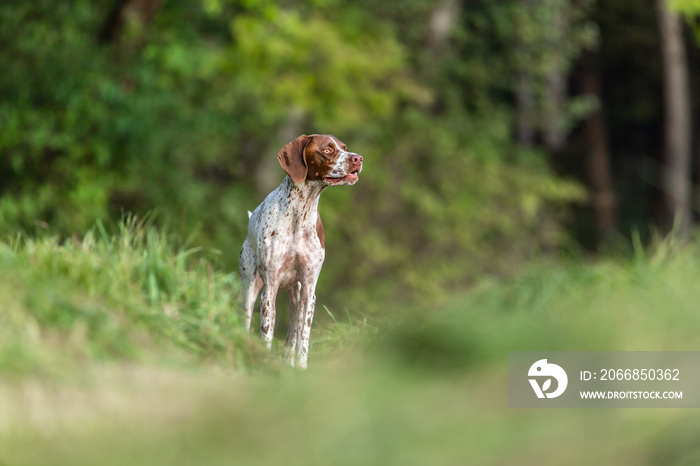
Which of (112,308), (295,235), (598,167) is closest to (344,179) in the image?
(295,235)

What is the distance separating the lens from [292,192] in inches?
159

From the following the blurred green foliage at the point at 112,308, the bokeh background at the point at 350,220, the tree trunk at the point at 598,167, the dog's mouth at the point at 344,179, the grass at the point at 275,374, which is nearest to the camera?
the grass at the point at 275,374

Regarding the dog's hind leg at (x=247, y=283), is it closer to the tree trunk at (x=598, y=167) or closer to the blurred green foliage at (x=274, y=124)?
the blurred green foliage at (x=274, y=124)

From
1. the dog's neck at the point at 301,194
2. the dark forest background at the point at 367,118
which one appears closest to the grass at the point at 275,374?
the dog's neck at the point at 301,194

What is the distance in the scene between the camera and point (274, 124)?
14812mm

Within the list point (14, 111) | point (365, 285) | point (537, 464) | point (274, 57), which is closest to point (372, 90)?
point (274, 57)

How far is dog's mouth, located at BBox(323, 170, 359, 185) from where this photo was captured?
3835mm

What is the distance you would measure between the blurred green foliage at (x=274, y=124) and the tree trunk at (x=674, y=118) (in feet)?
6.10

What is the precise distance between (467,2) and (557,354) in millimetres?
14954

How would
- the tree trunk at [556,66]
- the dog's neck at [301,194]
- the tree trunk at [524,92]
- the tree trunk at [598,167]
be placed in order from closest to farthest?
the dog's neck at [301,194]
the tree trunk at [556,66]
the tree trunk at [524,92]
the tree trunk at [598,167]

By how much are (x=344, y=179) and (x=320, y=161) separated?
14 centimetres

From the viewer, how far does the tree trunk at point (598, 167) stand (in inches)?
739

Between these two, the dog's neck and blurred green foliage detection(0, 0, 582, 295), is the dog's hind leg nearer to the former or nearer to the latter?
the dog's neck

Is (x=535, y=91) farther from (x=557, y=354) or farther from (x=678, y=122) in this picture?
(x=557, y=354)
